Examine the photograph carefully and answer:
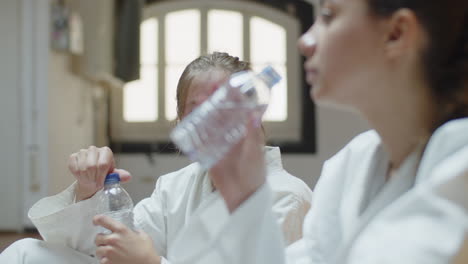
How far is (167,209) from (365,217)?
704 mm

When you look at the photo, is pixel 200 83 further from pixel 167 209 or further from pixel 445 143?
pixel 445 143

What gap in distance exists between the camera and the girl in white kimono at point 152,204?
1.13 m

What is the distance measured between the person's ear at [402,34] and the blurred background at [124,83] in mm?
3146

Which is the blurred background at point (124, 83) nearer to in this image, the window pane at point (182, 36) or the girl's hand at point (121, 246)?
the window pane at point (182, 36)

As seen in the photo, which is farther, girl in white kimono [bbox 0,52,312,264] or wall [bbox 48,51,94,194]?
wall [bbox 48,51,94,194]

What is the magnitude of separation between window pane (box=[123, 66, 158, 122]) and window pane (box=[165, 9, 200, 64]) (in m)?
0.19

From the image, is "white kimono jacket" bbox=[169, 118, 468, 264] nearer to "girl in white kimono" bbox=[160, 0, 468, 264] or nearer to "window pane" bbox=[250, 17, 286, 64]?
"girl in white kimono" bbox=[160, 0, 468, 264]

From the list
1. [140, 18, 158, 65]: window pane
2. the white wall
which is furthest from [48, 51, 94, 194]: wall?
[140, 18, 158, 65]: window pane

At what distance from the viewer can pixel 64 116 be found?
3.87m

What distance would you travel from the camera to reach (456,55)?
2.05 ft

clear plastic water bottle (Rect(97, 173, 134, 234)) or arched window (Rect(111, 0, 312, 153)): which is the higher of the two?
arched window (Rect(111, 0, 312, 153))

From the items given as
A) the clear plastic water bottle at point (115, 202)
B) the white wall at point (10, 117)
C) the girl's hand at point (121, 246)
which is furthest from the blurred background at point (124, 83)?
the girl's hand at point (121, 246)

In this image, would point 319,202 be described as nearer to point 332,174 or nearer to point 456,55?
point 332,174

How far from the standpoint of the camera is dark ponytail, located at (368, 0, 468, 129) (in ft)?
2.00
